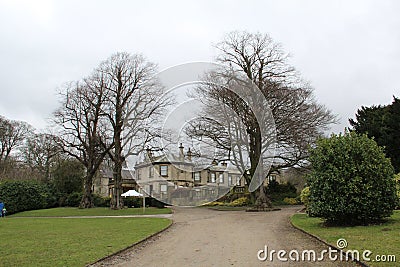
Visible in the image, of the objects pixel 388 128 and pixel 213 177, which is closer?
pixel 388 128

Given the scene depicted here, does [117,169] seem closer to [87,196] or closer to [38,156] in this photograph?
[87,196]

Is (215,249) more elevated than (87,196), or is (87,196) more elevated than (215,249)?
(87,196)

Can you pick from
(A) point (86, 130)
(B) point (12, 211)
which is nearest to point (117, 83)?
(A) point (86, 130)

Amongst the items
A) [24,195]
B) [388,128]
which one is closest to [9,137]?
[24,195]

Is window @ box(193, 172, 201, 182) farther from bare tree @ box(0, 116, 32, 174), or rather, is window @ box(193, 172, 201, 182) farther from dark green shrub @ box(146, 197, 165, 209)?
bare tree @ box(0, 116, 32, 174)

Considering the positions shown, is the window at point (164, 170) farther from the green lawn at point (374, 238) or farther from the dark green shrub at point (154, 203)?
the green lawn at point (374, 238)

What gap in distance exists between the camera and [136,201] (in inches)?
1492

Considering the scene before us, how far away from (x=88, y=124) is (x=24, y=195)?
10.1m

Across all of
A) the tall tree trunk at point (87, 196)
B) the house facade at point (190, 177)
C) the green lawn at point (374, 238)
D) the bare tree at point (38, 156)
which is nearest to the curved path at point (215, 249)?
the green lawn at point (374, 238)

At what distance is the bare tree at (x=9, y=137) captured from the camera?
42531 millimetres

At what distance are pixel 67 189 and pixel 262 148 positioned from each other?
26005 millimetres

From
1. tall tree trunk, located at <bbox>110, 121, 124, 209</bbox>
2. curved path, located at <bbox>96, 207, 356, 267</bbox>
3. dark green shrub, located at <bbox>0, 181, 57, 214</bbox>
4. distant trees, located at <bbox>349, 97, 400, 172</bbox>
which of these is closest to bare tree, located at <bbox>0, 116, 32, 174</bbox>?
dark green shrub, located at <bbox>0, 181, 57, 214</bbox>

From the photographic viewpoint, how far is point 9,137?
4306 cm

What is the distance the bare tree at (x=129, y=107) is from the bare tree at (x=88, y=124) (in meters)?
1.22
